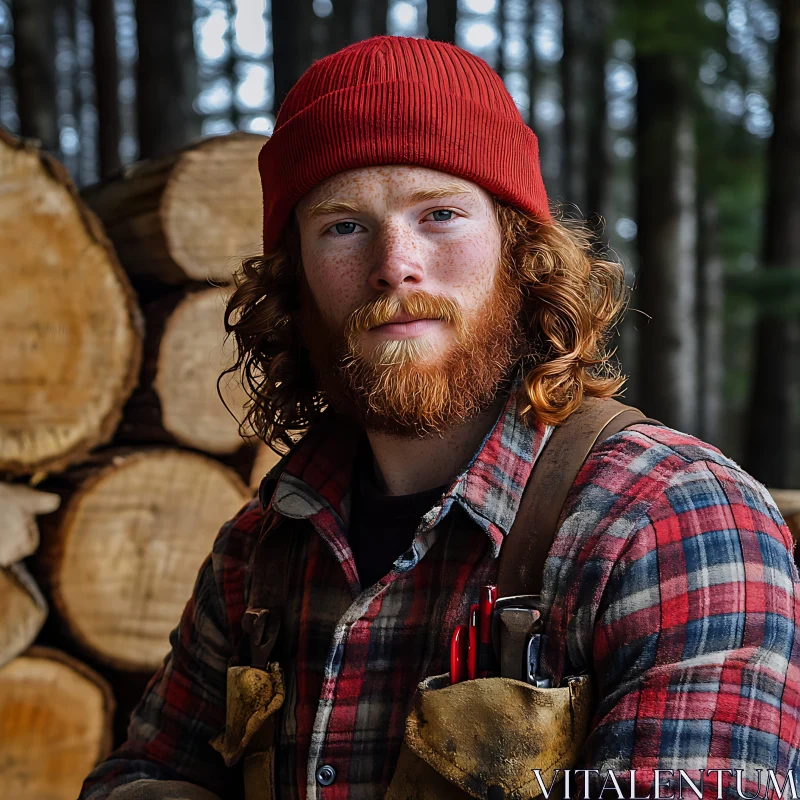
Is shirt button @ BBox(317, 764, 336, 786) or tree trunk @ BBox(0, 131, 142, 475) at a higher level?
tree trunk @ BBox(0, 131, 142, 475)

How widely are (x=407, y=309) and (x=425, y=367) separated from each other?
114 millimetres

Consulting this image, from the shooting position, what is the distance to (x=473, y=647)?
1.40 m

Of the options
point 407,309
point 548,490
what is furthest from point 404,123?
point 548,490

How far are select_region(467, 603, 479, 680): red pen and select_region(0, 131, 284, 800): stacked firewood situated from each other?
136 centimetres

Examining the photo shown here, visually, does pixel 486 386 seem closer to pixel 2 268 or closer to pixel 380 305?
pixel 380 305

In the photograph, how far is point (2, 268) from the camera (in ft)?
8.43

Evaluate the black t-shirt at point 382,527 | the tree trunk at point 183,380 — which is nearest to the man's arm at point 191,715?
the black t-shirt at point 382,527

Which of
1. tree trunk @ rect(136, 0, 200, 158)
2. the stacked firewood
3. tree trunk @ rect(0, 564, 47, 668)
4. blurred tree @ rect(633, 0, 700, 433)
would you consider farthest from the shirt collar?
blurred tree @ rect(633, 0, 700, 433)

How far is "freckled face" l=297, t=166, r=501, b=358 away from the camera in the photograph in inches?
65.2

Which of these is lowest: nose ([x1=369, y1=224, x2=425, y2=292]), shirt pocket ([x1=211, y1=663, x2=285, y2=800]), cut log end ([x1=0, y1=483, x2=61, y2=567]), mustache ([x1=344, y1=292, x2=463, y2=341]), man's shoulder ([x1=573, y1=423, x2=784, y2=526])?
cut log end ([x1=0, y1=483, x2=61, y2=567])

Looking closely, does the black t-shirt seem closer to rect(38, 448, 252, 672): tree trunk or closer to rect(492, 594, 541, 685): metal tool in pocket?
rect(492, 594, 541, 685): metal tool in pocket

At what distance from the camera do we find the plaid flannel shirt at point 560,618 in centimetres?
123

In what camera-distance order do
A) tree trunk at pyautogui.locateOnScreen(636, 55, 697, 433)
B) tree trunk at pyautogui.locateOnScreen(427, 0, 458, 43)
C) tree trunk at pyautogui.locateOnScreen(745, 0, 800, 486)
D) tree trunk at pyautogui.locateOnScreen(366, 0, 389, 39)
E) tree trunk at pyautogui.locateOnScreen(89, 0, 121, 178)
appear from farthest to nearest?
tree trunk at pyautogui.locateOnScreen(366, 0, 389, 39)
tree trunk at pyautogui.locateOnScreen(89, 0, 121, 178)
tree trunk at pyautogui.locateOnScreen(427, 0, 458, 43)
tree trunk at pyautogui.locateOnScreen(636, 55, 697, 433)
tree trunk at pyautogui.locateOnScreen(745, 0, 800, 486)

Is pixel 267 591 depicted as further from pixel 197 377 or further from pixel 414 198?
pixel 197 377
